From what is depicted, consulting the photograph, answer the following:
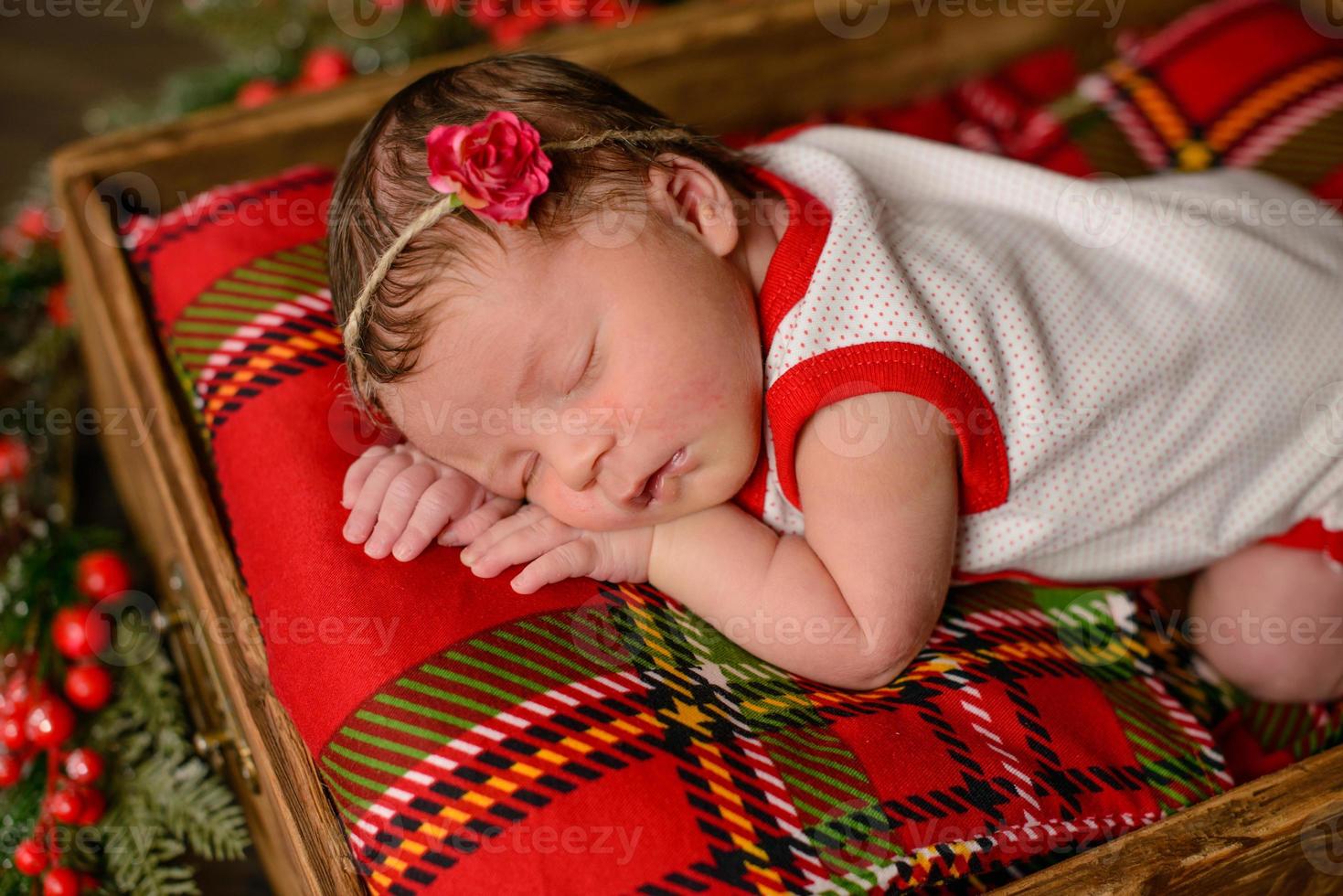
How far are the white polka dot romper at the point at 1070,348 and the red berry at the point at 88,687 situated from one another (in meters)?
0.77

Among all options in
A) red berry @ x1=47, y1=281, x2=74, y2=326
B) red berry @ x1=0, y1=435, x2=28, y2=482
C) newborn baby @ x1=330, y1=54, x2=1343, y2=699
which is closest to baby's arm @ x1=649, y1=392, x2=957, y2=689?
newborn baby @ x1=330, y1=54, x2=1343, y2=699

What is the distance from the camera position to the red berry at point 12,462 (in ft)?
4.87

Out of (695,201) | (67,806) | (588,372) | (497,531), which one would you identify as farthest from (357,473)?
(67,806)

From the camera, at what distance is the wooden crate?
0.82 metres

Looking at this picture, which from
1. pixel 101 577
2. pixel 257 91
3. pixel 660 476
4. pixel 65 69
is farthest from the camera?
pixel 65 69

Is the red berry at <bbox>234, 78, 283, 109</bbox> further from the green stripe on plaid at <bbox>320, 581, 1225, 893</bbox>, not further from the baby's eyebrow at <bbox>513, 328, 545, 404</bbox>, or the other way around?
the green stripe on plaid at <bbox>320, 581, 1225, 893</bbox>

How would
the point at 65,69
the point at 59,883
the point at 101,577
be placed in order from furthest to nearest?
the point at 65,69 → the point at 101,577 → the point at 59,883

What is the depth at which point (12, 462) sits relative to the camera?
1.49 metres

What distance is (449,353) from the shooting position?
2.77 ft

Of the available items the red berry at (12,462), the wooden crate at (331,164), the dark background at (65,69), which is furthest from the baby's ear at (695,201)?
the dark background at (65,69)

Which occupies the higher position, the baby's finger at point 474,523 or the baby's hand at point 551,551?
the baby's finger at point 474,523

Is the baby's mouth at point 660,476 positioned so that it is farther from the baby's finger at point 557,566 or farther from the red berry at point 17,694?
the red berry at point 17,694

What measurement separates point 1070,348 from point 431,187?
1.92 ft

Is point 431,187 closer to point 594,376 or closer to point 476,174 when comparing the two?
point 476,174
